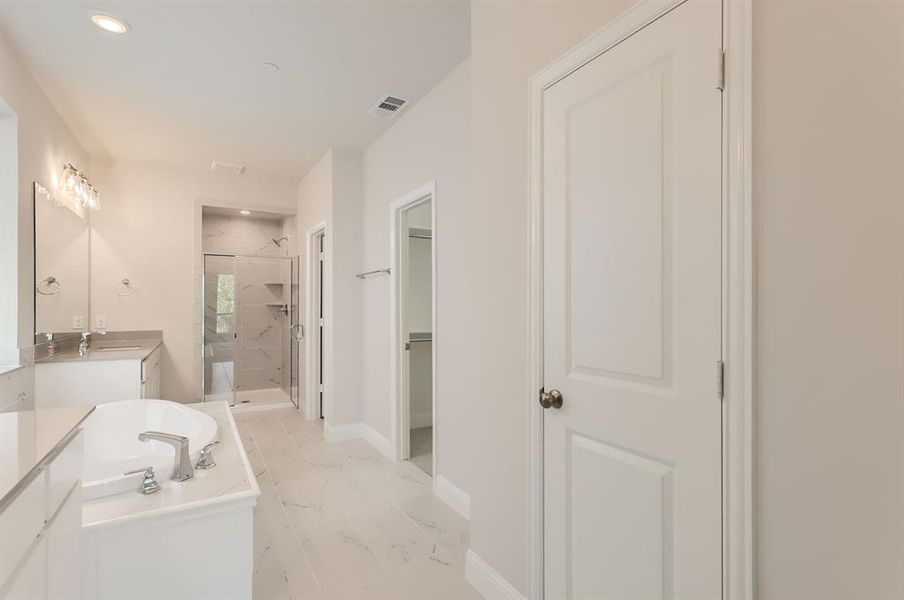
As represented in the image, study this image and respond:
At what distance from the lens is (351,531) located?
2428 millimetres

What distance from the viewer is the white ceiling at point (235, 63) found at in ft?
7.16

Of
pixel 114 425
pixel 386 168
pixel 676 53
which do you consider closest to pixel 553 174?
pixel 676 53

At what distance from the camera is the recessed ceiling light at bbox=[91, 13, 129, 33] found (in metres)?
2.20

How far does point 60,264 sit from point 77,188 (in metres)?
0.67

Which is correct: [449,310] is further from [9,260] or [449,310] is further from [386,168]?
[9,260]

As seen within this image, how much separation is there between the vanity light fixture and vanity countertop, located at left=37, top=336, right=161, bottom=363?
1255mm

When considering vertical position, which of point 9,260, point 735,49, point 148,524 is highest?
point 735,49

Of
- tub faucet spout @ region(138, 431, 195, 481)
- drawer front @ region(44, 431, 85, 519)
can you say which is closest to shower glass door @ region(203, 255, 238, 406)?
tub faucet spout @ region(138, 431, 195, 481)

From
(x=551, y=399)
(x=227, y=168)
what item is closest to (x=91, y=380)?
(x=227, y=168)

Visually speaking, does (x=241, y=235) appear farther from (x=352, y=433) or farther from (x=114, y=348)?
(x=352, y=433)

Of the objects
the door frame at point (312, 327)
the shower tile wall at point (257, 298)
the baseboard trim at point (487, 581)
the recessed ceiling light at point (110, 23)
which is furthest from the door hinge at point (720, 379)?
the shower tile wall at point (257, 298)

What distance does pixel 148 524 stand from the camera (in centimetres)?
157

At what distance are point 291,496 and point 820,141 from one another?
3.08 m

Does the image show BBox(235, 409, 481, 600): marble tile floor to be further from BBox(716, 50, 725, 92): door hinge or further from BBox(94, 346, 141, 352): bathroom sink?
BBox(716, 50, 725, 92): door hinge
